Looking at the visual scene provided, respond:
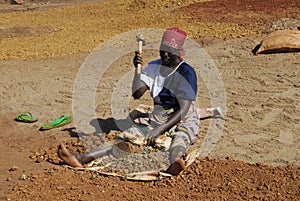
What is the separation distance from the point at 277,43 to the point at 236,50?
0.80 meters

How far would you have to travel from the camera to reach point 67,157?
→ 4246 mm

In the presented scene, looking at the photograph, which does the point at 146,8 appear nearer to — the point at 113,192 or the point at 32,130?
the point at 32,130

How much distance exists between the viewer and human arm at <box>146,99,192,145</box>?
14.6 ft

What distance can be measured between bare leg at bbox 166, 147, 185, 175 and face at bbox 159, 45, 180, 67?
2.93 feet

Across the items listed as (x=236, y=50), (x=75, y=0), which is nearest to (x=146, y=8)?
(x=75, y=0)

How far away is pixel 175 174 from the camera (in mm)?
4121

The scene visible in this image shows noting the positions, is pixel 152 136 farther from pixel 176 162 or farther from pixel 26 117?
pixel 26 117

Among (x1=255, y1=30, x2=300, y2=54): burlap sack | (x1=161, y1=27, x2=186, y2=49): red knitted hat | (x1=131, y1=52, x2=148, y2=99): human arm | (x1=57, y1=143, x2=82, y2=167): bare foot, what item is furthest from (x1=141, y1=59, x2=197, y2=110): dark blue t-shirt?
(x1=255, y1=30, x2=300, y2=54): burlap sack

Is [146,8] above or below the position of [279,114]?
below

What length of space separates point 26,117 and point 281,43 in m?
4.40

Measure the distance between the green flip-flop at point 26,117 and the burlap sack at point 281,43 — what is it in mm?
4100

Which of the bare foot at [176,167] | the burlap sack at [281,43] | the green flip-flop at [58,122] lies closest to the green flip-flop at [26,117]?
the green flip-flop at [58,122]

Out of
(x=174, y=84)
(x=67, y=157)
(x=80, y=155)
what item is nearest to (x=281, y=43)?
(x=174, y=84)

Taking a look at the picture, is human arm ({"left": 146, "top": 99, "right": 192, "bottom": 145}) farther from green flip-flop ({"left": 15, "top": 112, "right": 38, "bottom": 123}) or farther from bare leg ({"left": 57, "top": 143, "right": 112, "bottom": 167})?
green flip-flop ({"left": 15, "top": 112, "right": 38, "bottom": 123})
